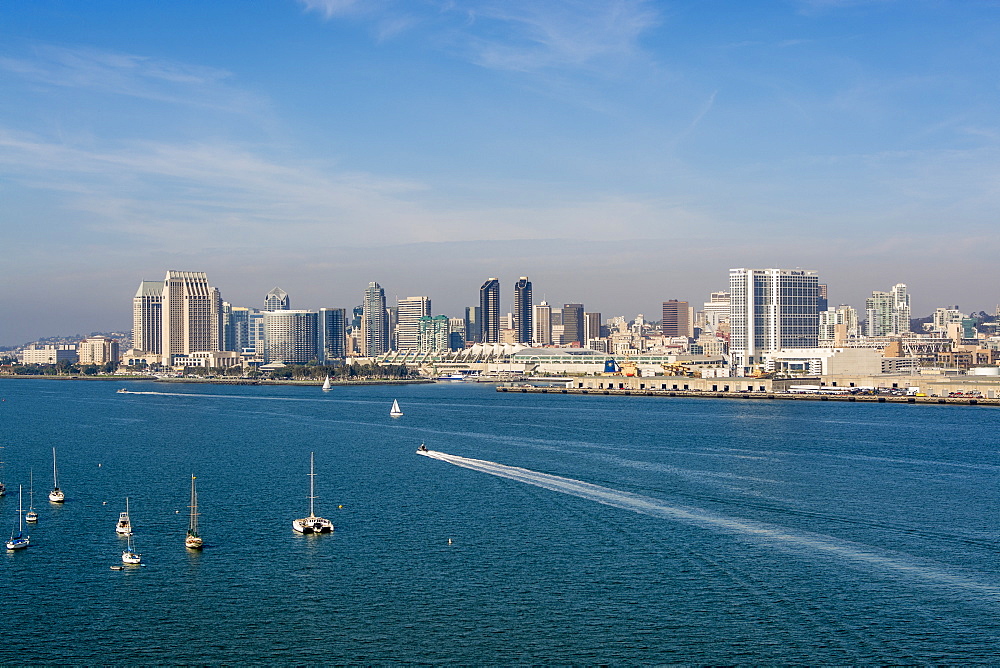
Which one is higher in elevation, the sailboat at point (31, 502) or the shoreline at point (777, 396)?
the sailboat at point (31, 502)

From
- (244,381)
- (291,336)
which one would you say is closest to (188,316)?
(291,336)

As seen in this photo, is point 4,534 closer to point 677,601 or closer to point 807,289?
point 677,601

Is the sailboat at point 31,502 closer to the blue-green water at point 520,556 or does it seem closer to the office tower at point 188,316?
the blue-green water at point 520,556

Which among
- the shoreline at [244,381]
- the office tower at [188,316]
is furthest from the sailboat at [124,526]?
the office tower at [188,316]

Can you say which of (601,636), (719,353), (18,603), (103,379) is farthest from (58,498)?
(719,353)

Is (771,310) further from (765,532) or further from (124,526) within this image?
(124,526)

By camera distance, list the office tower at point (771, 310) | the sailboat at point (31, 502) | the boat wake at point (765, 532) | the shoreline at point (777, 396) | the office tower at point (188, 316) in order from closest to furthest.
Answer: the boat wake at point (765, 532)
the sailboat at point (31, 502)
the shoreline at point (777, 396)
the office tower at point (771, 310)
the office tower at point (188, 316)
